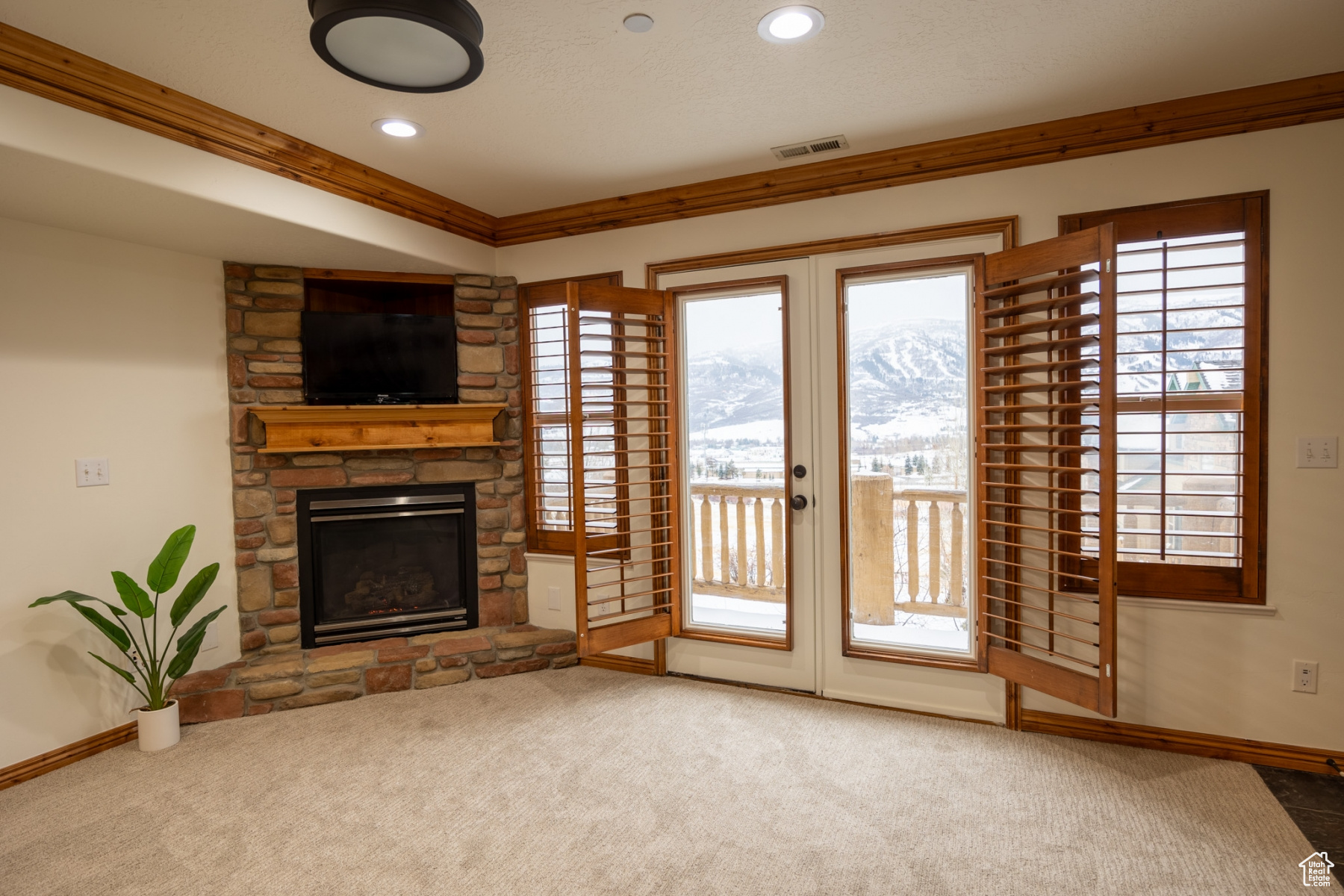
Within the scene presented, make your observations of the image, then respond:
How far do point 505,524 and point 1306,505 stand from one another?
3.66m

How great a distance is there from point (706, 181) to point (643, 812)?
284cm

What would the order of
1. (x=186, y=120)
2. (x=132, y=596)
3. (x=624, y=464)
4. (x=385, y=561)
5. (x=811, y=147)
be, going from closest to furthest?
(x=186, y=120) → (x=132, y=596) → (x=811, y=147) → (x=624, y=464) → (x=385, y=561)

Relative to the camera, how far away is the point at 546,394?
396 centimetres

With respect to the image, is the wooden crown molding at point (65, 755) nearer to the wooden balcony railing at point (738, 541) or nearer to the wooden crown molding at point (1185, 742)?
the wooden balcony railing at point (738, 541)

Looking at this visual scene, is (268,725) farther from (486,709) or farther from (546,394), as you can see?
(546,394)

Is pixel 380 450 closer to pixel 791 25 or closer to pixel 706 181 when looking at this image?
pixel 706 181

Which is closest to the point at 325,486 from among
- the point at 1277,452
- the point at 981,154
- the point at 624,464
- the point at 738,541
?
the point at 624,464

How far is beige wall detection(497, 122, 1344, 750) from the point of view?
2.54 metres

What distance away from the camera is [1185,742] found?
2.73 m

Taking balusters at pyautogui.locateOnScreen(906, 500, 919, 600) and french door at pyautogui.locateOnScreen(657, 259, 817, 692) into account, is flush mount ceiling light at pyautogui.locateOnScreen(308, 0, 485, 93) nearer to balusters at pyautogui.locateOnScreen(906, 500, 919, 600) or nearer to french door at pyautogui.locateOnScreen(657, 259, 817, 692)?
french door at pyautogui.locateOnScreen(657, 259, 817, 692)

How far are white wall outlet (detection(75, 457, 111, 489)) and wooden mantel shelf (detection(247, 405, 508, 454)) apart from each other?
2.04ft

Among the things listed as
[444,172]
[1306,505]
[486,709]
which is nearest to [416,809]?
[486,709]

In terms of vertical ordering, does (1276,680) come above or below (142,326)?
below

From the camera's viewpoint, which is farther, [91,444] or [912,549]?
[912,549]
